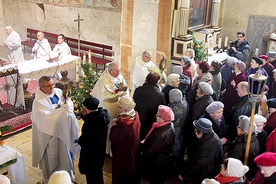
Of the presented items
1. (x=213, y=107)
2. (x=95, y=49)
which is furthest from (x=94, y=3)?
(x=213, y=107)

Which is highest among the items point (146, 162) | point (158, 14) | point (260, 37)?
point (158, 14)

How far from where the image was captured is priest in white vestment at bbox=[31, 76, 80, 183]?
5.17 metres

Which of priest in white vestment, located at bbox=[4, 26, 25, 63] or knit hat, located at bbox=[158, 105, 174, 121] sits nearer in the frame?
knit hat, located at bbox=[158, 105, 174, 121]

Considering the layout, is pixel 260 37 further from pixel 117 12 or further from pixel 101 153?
pixel 101 153

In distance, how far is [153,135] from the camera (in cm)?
492

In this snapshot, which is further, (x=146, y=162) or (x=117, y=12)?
(x=117, y=12)

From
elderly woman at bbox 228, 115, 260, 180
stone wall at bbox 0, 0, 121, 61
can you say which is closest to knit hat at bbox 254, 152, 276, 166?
elderly woman at bbox 228, 115, 260, 180

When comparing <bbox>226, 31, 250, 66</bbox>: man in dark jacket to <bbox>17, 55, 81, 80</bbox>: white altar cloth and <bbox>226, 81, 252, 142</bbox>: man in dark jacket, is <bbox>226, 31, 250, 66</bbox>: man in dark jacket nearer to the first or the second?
<bbox>226, 81, 252, 142</bbox>: man in dark jacket

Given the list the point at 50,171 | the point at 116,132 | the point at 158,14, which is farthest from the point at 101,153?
the point at 158,14

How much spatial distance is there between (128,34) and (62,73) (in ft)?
7.40

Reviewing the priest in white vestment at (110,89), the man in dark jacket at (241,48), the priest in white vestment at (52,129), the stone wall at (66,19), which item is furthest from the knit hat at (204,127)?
the stone wall at (66,19)

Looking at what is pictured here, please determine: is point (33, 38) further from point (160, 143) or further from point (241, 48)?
point (160, 143)

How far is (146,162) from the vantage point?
16.9ft

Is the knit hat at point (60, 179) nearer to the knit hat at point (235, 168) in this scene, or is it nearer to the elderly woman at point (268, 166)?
the knit hat at point (235, 168)
